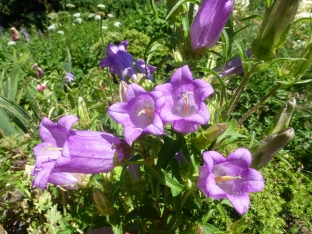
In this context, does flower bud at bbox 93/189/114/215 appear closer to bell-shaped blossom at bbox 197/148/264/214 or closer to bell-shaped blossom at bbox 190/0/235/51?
bell-shaped blossom at bbox 197/148/264/214

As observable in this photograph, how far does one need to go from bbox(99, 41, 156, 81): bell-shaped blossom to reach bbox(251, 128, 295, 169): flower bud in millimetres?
650

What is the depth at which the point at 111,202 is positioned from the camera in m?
1.53

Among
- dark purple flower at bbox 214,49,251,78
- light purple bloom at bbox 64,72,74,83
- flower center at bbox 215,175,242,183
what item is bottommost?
light purple bloom at bbox 64,72,74,83

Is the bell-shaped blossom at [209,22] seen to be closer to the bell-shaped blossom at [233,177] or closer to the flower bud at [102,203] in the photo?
the bell-shaped blossom at [233,177]

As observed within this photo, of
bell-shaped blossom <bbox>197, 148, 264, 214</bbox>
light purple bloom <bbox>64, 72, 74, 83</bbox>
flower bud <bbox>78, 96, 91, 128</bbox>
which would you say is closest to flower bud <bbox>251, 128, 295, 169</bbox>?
bell-shaped blossom <bbox>197, 148, 264, 214</bbox>

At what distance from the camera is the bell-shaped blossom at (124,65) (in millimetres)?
1635

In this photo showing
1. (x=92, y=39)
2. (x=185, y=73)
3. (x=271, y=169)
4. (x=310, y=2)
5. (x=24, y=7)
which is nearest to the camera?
(x=185, y=73)

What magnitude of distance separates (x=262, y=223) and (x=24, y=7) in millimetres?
16606

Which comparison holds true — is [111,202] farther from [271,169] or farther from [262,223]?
[271,169]

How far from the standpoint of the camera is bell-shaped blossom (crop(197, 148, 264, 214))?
1184 millimetres

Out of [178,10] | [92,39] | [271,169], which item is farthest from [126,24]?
[178,10]

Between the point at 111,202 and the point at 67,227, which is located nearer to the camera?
the point at 111,202

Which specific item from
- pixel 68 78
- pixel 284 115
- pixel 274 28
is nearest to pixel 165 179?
pixel 284 115

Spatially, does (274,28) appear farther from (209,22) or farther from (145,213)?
(145,213)
